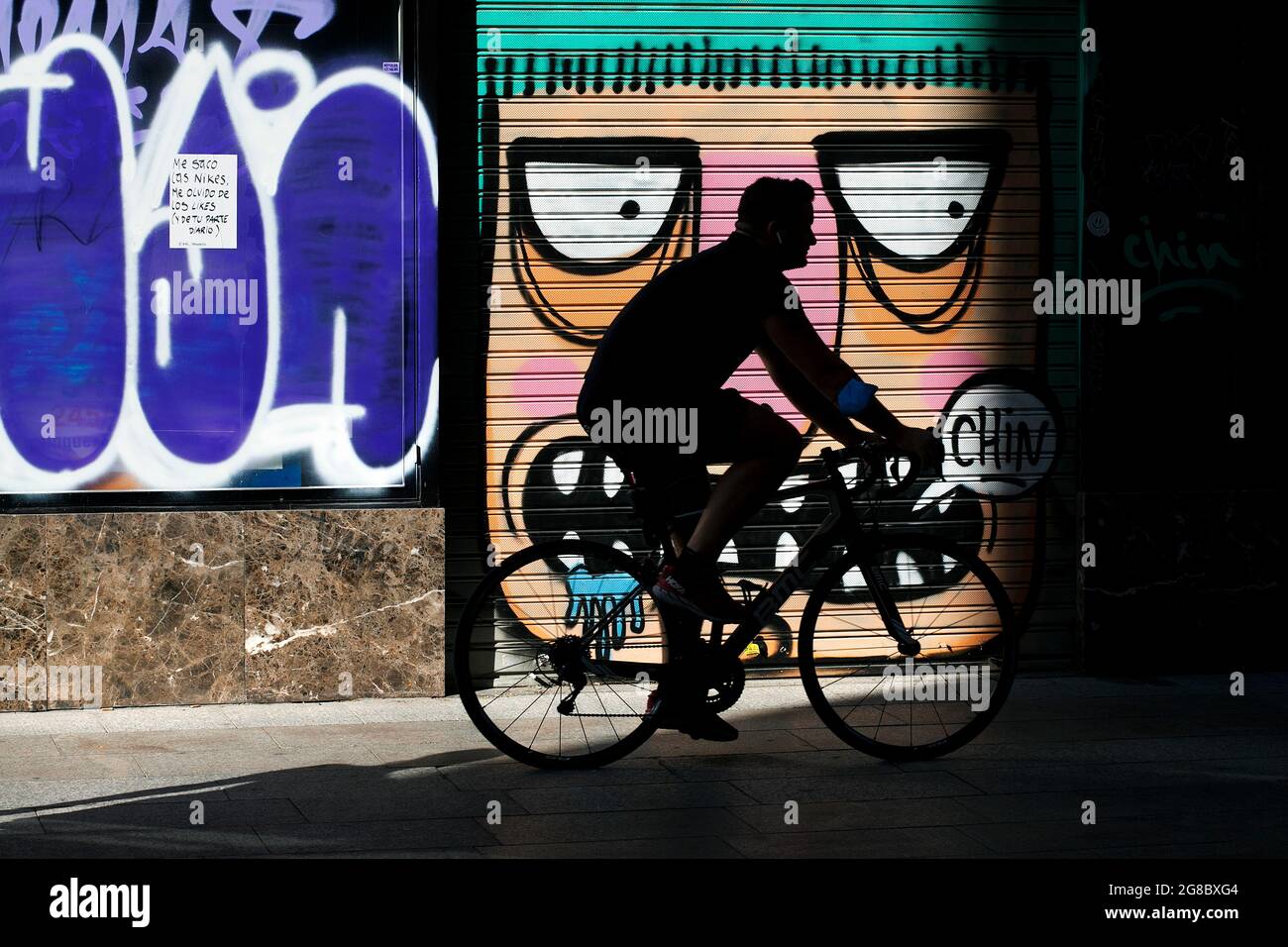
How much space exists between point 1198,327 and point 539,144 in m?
3.26

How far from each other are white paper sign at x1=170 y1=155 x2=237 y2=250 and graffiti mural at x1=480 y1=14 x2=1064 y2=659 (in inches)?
45.6

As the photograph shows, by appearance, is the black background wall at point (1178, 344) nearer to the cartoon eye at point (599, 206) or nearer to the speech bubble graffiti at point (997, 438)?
the speech bubble graffiti at point (997, 438)

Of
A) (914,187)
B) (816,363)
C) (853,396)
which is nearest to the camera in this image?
(853,396)

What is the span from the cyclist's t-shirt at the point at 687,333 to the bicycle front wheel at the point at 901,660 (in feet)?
2.86

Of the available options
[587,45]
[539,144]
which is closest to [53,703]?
[539,144]

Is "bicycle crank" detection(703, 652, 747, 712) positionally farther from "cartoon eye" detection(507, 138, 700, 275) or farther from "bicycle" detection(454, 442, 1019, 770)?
"cartoon eye" detection(507, 138, 700, 275)

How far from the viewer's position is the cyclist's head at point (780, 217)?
18.9 ft

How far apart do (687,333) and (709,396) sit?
0.23 meters

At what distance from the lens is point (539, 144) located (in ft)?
24.8

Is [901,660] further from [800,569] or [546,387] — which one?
[546,387]

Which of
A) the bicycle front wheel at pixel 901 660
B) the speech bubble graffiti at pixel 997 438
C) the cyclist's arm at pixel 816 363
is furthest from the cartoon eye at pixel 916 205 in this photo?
the cyclist's arm at pixel 816 363

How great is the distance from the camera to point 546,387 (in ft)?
24.9

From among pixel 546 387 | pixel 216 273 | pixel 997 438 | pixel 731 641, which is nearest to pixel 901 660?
pixel 731 641

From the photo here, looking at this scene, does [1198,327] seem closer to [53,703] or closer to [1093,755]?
[1093,755]
